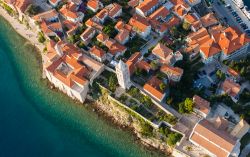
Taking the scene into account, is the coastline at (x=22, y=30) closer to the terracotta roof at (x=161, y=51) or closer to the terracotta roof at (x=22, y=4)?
the terracotta roof at (x=22, y=4)

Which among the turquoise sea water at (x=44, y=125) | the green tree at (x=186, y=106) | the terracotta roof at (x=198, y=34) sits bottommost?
the turquoise sea water at (x=44, y=125)

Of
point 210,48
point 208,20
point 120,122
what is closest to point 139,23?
point 208,20

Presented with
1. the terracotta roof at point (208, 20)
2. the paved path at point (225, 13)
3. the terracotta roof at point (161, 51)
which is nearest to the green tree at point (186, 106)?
the terracotta roof at point (161, 51)

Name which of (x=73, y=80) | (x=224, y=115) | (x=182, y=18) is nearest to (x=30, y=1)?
(x=73, y=80)

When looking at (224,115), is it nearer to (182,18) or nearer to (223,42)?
(223,42)

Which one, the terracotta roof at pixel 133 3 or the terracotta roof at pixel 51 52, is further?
the terracotta roof at pixel 133 3

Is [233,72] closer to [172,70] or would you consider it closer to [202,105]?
[202,105]
